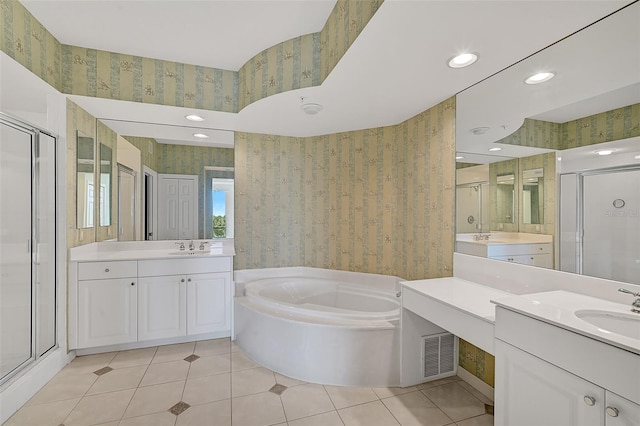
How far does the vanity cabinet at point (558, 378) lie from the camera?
0.90 meters

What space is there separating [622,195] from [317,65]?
1865mm

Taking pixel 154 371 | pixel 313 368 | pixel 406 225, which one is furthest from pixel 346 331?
pixel 154 371

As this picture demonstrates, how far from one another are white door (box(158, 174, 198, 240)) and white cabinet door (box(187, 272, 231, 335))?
59 centimetres

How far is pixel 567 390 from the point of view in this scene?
1.04 m

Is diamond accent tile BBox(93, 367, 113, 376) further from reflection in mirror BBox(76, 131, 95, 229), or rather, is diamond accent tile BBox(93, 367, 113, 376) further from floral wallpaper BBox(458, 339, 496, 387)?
floral wallpaper BBox(458, 339, 496, 387)

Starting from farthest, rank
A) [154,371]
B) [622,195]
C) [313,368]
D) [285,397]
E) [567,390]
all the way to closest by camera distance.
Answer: [154,371] < [313,368] < [285,397] < [622,195] < [567,390]

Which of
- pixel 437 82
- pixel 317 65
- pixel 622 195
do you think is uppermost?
pixel 317 65

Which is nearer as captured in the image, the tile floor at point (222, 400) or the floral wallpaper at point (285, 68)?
the tile floor at point (222, 400)

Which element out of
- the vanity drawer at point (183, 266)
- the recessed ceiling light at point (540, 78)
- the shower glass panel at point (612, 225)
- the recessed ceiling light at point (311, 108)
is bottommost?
the vanity drawer at point (183, 266)

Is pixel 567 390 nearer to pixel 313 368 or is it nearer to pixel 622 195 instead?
pixel 622 195

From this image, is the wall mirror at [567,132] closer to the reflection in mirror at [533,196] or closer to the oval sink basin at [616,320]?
the reflection in mirror at [533,196]

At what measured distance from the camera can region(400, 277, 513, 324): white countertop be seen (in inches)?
59.1

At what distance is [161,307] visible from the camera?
266 centimetres

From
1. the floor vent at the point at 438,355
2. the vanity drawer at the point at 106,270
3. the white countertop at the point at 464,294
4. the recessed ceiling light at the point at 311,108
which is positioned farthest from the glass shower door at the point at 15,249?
the floor vent at the point at 438,355
